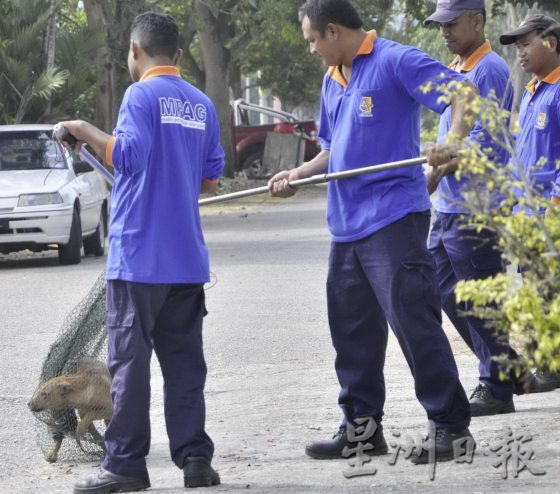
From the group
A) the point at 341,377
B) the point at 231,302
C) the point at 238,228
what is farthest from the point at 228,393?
the point at 238,228

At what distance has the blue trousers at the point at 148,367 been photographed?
528 cm

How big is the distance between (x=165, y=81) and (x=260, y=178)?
1177 inches

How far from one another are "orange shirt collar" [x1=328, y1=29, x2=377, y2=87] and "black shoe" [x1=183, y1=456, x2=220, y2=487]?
65.7 inches

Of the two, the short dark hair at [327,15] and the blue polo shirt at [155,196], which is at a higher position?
the short dark hair at [327,15]

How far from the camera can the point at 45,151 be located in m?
16.2

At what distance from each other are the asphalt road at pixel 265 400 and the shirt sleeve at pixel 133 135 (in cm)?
127

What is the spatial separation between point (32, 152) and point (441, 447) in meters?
11.3

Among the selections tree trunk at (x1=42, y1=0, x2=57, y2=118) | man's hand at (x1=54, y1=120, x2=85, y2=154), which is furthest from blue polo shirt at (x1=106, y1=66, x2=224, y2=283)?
tree trunk at (x1=42, y1=0, x2=57, y2=118)

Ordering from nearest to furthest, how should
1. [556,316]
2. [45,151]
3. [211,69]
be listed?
[556,316]
[45,151]
[211,69]

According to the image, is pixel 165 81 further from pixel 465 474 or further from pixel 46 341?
pixel 46 341

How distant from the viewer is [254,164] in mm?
37500

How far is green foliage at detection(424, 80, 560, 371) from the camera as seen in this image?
3.45 meters

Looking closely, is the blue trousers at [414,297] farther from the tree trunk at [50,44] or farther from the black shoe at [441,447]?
the tree trunk at [50,44]

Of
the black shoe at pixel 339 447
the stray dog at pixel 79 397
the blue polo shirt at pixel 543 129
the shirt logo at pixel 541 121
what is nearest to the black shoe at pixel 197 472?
the black shoe at pixel 339 447
